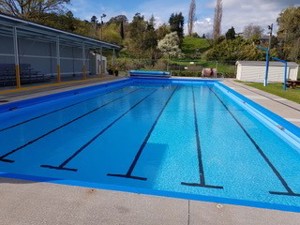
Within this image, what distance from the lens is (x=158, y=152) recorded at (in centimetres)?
487

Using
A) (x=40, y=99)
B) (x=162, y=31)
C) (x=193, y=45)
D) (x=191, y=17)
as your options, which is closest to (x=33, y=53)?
(x=40, y=99)

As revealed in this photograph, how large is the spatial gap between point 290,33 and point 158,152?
128ft

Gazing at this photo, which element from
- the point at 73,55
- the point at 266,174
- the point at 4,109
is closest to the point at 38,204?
the point at 266,174

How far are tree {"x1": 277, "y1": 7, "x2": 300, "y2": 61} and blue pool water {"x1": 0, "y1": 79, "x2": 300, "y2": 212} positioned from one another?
30.9 m

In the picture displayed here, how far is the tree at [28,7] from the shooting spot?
69.3 ft

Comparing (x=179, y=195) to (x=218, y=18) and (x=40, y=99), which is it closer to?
(x=40, y=99)

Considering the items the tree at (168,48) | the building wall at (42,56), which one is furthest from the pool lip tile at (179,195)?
the tree at (168,48)

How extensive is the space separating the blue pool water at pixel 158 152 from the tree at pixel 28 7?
16.1 metres

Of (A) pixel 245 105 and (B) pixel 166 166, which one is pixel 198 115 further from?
(B) pixel 166 166

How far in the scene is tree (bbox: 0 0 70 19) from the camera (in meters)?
21.1

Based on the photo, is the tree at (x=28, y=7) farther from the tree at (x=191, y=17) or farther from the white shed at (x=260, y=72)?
the tree at (x=191, y=17)

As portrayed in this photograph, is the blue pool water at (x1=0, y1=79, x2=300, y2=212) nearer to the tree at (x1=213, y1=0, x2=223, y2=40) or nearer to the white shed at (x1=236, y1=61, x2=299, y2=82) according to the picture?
the white shed at (x1=236, y1=61, x2=299, y2=82)

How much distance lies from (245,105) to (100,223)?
27.8ft

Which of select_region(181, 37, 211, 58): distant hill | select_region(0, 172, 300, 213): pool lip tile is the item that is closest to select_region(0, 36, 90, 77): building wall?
select_region(0, 172, 300, 213): pool lip tile
